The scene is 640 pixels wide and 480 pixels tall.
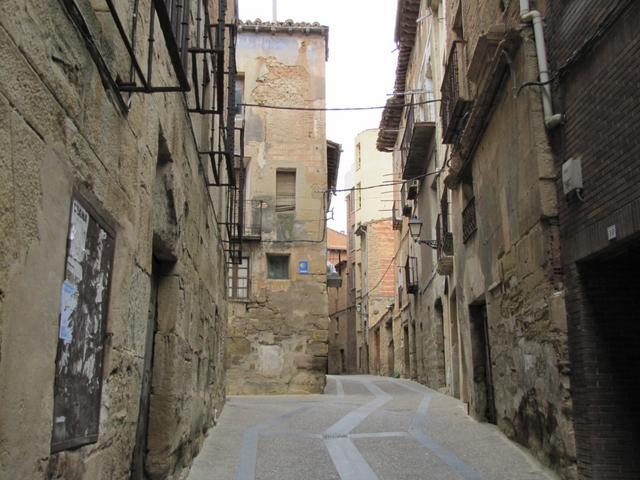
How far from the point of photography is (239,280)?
15922 mm

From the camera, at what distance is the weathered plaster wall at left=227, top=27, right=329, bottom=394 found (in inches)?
604

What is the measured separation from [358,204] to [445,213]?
25.9m

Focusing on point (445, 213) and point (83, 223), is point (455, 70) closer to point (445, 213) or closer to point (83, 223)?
point (445, 213)

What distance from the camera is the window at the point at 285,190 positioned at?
642 inches

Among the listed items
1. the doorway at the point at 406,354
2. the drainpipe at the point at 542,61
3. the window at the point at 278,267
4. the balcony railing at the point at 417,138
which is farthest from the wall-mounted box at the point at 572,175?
the doorway at the point at 406,354

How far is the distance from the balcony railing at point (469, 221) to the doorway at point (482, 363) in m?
1.01

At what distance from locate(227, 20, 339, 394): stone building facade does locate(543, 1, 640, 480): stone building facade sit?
10.8 m

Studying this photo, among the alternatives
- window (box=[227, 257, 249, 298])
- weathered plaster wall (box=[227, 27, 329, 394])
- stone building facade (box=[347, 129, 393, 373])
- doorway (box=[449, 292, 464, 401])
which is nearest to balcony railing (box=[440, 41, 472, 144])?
doorway (box=[449, 292, 464, 401])

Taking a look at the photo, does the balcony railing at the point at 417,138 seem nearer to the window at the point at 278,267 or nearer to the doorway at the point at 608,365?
the window at the point at 278,267

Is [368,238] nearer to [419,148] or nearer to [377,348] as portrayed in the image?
[377,348]

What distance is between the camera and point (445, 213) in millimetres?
12922

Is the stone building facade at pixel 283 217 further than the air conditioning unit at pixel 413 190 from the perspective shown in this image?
No

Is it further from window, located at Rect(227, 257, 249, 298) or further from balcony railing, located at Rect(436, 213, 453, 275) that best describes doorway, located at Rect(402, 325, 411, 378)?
balcony railing, located at Rect(436, 213, 453, 275)

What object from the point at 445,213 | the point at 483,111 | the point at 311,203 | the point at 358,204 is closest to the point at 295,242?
the point at 311,203
